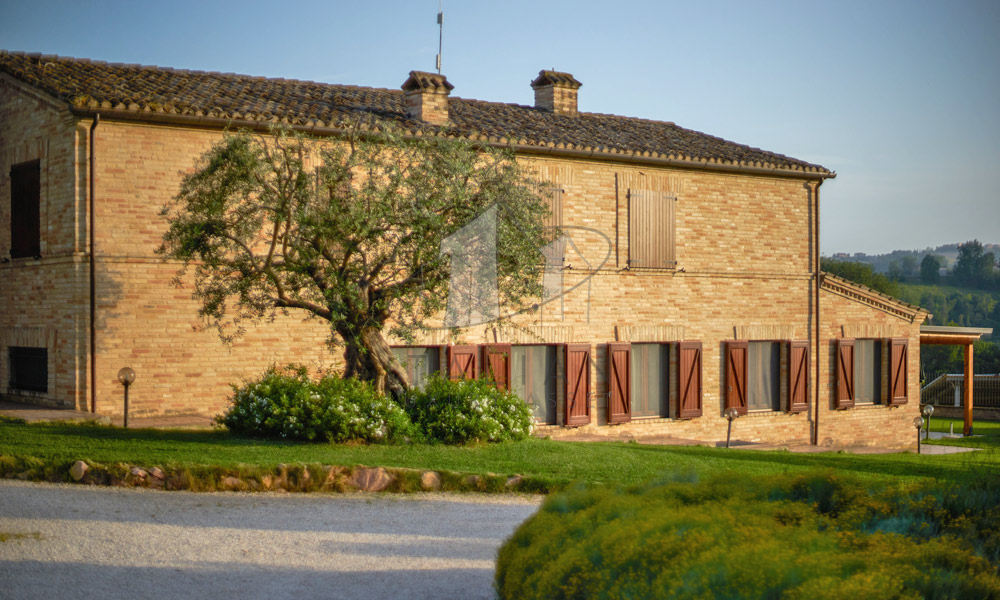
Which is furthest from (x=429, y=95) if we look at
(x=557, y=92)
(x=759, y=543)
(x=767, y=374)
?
(x=759, y=543)

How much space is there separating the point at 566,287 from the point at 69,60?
9460 mm

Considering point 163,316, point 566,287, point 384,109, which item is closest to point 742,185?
point 566,287

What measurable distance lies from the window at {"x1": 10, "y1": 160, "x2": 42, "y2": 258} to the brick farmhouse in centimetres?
4

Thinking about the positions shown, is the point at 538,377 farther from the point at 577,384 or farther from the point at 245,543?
the point at 245,543

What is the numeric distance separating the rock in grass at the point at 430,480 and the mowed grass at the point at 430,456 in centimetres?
19

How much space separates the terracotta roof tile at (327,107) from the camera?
14.2m

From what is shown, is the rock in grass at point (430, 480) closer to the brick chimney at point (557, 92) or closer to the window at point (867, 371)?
the brick chimney at point (557, 92)

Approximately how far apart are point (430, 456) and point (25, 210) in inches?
340

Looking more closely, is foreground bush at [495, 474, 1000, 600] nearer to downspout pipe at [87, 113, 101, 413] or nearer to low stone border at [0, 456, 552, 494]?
low stone border at [0, 456, 552, 494]

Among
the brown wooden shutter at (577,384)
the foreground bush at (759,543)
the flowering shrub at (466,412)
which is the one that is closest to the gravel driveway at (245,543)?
the foreground bush at (759,543)

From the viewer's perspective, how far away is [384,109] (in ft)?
57.6

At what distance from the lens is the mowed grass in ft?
31.9

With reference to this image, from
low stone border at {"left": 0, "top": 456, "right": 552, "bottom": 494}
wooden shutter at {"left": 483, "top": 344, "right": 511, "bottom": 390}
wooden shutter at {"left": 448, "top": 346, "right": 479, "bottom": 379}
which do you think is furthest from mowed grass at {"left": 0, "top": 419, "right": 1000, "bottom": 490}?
wooden shutter at {"left": 483, "top": 344, "right": 511, "bottom": 390}

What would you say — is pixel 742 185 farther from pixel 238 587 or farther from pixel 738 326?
pixel 238 587
